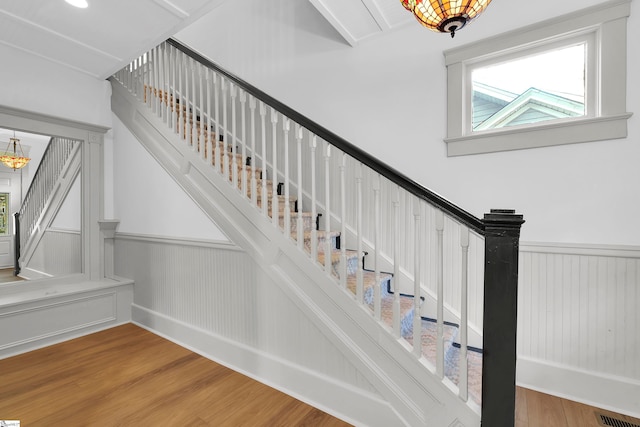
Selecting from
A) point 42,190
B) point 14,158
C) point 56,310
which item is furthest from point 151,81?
point 56,310

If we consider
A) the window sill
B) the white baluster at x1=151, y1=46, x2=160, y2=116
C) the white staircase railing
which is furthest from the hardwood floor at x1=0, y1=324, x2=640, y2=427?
the white baluster at x1=151, y1=46, x2=160, y2=116

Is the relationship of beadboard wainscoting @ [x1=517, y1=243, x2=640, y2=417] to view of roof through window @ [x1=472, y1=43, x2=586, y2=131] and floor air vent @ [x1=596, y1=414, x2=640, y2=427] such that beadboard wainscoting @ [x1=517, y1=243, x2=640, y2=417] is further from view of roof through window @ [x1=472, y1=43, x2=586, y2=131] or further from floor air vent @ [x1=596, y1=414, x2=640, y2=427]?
view of roof through window @ [x1=472, y1=43, x2=586, y2=131]

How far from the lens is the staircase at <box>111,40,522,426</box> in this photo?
1449mm

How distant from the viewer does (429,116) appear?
8.23 feet

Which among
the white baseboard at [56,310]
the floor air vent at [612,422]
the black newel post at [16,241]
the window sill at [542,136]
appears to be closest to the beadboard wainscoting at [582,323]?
the floor air vent at [612,422]

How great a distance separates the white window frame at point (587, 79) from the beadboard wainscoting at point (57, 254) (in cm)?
416

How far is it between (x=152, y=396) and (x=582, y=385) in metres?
2.92

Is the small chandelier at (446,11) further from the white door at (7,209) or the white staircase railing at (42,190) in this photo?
the white door at (7,209)

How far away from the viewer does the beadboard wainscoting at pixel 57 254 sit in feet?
10.6

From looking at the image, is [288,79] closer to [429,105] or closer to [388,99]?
[388,99]

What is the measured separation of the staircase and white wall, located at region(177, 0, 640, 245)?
0.34m

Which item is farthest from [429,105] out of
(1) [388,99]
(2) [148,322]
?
(2) [148,322]

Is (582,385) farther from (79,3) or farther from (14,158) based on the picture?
(14,158)

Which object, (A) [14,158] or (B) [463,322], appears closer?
(B) [463,322]
